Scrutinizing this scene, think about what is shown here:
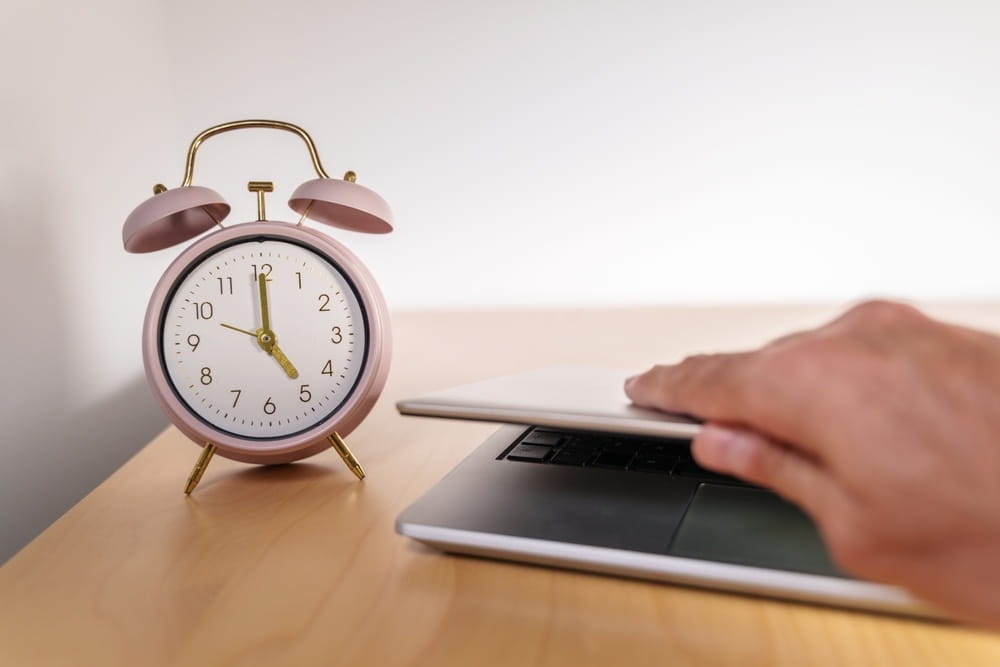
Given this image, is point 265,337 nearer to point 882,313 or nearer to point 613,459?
point 613,459

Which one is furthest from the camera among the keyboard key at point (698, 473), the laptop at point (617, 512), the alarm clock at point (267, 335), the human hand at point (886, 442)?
the alarm clock at point (267, 335)

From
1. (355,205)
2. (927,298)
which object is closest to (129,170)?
(355,205)

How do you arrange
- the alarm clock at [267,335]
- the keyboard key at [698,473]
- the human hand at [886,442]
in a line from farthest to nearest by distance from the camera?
the alarm clock at [267,335], the keyboard key at [698,473], the human hand at [886,442]

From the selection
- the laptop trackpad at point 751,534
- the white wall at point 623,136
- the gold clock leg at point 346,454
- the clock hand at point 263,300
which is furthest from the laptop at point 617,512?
the white wall at point 623,136

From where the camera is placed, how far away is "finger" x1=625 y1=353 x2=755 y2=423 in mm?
422

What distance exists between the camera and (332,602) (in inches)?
18.5

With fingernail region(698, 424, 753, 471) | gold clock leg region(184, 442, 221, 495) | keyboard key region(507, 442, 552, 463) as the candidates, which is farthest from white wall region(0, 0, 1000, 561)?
fingernail region(698, 424, 753, 471)

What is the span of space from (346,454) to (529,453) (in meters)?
0.16

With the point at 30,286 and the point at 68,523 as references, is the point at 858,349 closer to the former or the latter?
the point at 68,523

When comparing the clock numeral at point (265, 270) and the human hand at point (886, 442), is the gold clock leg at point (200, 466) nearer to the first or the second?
the clock numeral at point (265, 270)

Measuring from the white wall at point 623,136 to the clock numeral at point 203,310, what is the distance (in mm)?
990

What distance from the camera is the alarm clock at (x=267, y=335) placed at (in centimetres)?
68

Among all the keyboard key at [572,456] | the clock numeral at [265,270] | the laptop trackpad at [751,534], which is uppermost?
the clock numeral at [265,270]

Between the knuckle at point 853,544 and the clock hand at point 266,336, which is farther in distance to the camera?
the clock hand at point 266,336
